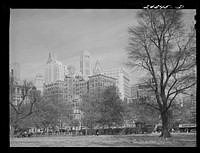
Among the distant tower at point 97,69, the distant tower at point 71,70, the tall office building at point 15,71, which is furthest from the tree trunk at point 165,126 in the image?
the tall office building at point 15,71

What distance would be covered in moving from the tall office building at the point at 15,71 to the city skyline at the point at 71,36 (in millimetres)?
59

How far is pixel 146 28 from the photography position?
380 cm

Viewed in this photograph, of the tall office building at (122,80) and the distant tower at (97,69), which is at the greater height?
the distant tower at (97,69)

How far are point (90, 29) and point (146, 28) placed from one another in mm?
703

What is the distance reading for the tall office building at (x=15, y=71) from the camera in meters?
3.60

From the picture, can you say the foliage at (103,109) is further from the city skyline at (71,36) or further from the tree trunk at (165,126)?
the tree trunk at (165,126)

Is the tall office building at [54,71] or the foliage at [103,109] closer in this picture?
the tall office building at [54,71]

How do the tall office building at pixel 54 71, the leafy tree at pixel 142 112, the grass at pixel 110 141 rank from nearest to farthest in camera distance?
the grass at pixel 110 141 → the tall office building at pixel 54 71 → the leafy tree at pixel 142 112

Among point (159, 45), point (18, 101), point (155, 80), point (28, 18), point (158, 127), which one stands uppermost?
point (28, 18)

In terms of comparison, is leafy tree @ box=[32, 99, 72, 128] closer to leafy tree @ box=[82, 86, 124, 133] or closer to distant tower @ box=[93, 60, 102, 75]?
leafy tree @ box=[82, 86, 124, 133]

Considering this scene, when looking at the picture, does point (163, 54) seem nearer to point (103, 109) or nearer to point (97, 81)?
point (97, 81)
